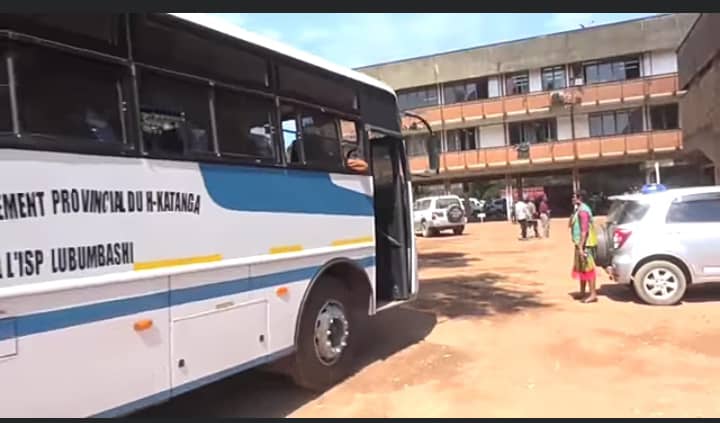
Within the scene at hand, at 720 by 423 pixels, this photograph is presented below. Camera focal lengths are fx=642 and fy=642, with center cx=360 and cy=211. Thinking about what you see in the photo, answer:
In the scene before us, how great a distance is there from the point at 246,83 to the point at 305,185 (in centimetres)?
110

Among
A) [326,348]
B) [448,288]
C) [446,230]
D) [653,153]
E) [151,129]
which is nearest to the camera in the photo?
[151,129]

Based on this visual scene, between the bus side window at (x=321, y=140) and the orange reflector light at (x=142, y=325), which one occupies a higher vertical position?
the bus side window at (x=321, y=140)

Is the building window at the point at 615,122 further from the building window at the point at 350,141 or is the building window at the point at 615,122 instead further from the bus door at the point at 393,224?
the building window at the point at 350,141

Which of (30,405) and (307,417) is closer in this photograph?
(30,405)

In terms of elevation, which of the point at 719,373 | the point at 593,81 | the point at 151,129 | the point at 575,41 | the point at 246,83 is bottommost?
the point at 719,373

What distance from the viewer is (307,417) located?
17.9 feet

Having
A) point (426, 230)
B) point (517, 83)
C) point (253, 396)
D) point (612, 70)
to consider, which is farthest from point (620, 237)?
point (517, 83)

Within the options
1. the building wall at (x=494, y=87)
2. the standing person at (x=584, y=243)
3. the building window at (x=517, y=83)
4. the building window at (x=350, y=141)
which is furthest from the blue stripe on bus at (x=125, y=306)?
the building wall at (x=494, y=87)

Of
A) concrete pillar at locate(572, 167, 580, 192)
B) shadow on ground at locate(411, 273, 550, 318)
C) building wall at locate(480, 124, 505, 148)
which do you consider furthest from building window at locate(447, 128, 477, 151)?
shadow on ground at locate(411, 273, 550, 318)

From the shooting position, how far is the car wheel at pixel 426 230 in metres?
30.7

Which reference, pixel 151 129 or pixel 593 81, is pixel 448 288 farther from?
pixel 593 81

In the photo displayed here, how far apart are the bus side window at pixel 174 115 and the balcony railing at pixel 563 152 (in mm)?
31572

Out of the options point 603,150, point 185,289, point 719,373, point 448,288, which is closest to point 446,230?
point 603,150

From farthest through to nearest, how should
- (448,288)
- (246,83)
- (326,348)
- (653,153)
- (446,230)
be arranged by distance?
(653,153) < (446,230) < (448,288) < (326,348) < (246,83)
